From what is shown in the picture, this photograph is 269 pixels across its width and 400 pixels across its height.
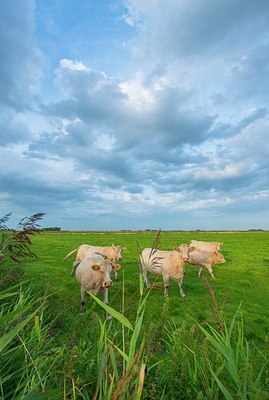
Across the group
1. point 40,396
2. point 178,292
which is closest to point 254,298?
point 178,292

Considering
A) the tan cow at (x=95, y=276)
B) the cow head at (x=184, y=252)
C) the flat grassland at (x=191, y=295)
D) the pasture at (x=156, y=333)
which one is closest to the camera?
the pasture at (x=156, y=333)

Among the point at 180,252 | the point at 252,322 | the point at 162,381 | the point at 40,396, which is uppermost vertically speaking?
the point at 180,252

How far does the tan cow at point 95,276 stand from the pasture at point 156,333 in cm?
52

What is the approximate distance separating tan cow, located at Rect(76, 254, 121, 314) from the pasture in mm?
520

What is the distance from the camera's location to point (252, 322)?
970 cm

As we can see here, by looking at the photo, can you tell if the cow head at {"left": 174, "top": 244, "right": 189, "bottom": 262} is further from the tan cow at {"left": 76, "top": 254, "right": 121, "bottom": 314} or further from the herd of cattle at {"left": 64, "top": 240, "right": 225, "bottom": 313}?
the tan cow at {"left": 76, "top": 254, "right": 121, "bottom": 314}

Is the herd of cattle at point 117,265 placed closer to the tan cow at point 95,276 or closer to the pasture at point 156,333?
the tan cow at point 95,276

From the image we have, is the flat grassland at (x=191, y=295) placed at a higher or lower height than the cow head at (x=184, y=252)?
lower

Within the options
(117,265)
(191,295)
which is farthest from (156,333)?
(191,295)

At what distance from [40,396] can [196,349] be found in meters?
2.74

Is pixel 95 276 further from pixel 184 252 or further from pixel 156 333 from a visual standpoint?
pixel 156 333

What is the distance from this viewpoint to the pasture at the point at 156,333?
2.18 meters

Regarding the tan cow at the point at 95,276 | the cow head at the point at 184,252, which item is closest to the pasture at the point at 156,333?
the tan cow at the point at 95,276

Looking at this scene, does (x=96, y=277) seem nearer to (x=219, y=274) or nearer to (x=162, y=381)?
(x=162, y=381)
